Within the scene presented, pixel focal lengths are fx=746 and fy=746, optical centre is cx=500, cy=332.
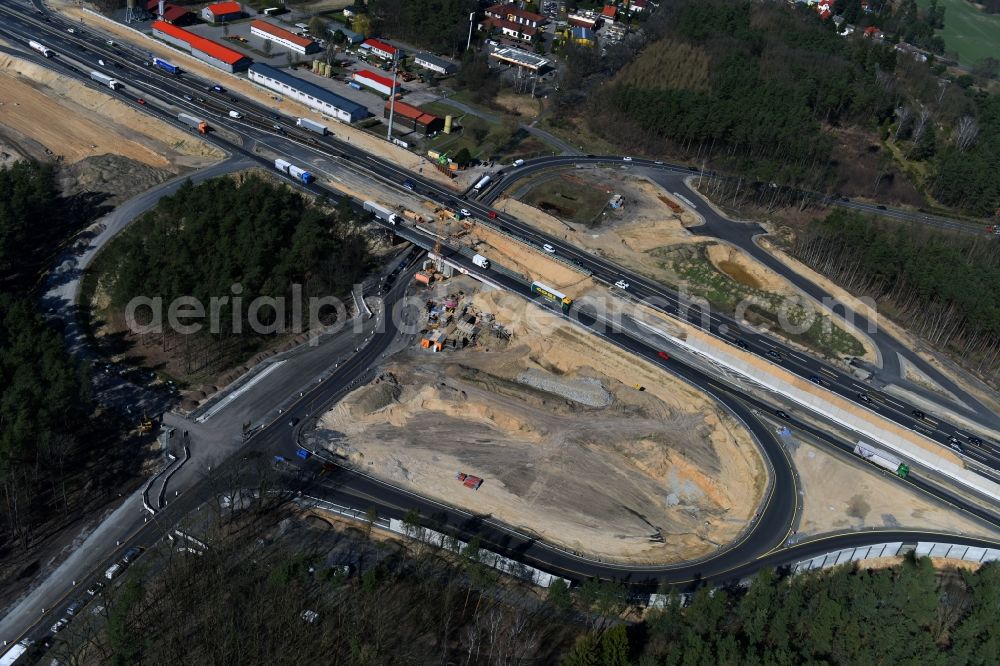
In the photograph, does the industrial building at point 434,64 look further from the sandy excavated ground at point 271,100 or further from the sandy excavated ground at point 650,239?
the sandy excavated ground at point 650,239

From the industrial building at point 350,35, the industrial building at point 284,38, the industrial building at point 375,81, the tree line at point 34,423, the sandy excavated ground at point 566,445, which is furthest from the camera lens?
the industrial building at point 350,35

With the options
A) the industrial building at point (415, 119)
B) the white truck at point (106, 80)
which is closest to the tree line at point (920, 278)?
the industrial building at point (415, 119)

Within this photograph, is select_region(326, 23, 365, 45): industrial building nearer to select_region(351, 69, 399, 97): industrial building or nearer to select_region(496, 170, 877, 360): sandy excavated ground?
select_region(351, 69, 399, 97): industrial building

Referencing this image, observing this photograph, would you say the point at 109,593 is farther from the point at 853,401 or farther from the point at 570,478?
the point at 853,401


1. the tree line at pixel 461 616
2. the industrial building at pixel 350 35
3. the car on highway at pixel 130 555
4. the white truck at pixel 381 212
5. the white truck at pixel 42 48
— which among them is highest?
the industrial building at pixel 350 35

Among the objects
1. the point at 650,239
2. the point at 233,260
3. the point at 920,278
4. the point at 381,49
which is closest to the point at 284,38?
the point at 381,49

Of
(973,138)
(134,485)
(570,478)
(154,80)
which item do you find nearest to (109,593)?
(134,485)
